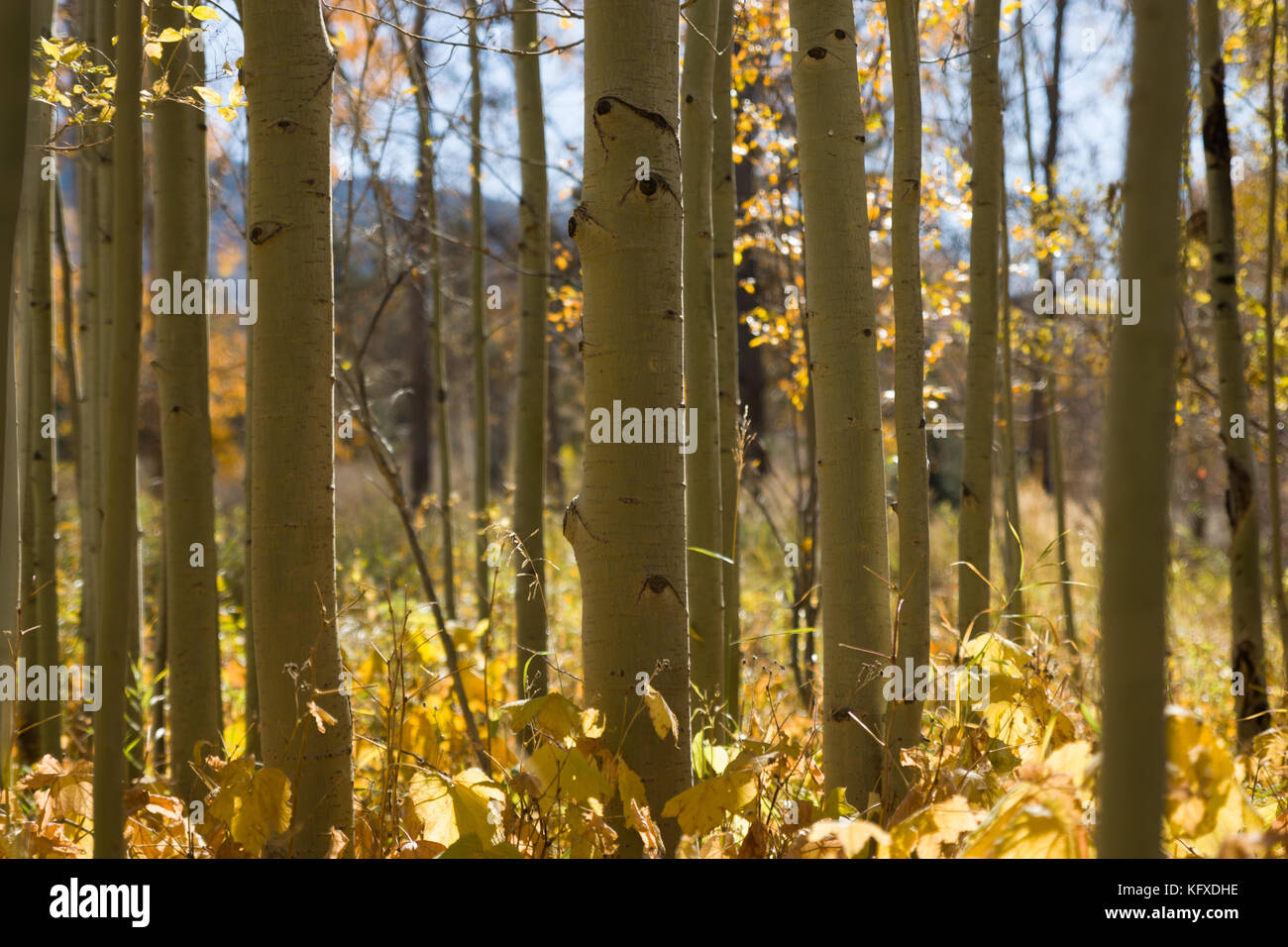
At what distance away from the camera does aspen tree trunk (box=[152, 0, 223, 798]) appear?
8.22 feet

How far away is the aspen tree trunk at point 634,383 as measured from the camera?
71.7 inches

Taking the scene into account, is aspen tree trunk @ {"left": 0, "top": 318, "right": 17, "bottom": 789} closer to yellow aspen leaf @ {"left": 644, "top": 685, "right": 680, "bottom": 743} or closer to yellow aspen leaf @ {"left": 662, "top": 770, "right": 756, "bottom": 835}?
yellow aspen leaf @ {"left": 644, "top": 685, "right": 680, "bottom": 743}

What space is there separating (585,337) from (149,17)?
153 cm

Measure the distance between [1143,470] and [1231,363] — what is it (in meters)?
3.07

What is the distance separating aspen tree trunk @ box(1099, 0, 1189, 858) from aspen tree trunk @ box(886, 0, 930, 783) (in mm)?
1248

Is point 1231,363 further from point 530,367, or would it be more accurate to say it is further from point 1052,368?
point 1052,368

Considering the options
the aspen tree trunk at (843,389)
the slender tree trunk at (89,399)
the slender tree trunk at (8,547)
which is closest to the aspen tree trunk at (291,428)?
the slender tree trunk at (8,547)

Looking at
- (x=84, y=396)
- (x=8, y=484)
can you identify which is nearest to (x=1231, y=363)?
(x=8, y=484)

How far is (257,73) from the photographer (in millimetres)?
1885

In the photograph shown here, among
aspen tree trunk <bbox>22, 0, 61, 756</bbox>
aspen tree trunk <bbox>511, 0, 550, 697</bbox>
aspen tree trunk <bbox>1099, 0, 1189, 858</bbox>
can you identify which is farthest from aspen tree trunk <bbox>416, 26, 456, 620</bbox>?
aspen tree trunk <bbox>1099, 0, 1189, 858</bbox>

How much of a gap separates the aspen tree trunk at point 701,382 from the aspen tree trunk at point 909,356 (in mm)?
707

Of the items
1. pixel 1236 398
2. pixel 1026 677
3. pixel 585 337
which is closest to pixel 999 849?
pixel 1026 677

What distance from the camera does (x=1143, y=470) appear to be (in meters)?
0.91
